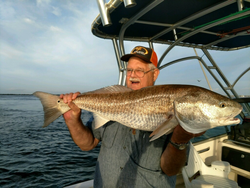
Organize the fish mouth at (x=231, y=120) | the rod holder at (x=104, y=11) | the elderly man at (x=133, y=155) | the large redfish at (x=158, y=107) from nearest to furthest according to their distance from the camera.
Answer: the fish mouth at (x=231, y=120), the large redfish at (x=158, y=107), the elderly man at (x=133, y=155), the rod holder at (x=104, y=11)

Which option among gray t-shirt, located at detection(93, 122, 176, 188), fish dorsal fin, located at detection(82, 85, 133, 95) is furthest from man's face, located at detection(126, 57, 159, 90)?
gray t-shirt, located at detection(93, 122, 176, 188)

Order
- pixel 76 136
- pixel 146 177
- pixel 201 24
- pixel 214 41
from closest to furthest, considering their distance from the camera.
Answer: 1. pixel 146 177
2. pixel 76 136
3. pixel 201 24
4. pixel 214 41

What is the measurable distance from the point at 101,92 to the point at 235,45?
24.4 feet

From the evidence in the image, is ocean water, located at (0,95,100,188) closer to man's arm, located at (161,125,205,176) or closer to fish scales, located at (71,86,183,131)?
fish scales, located at (71,86,183,131)

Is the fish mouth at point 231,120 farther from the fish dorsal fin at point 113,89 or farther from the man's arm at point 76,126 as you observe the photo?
the man's arm at point 76,126

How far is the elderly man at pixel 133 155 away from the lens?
1.87 meters

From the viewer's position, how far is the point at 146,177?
2.01 m

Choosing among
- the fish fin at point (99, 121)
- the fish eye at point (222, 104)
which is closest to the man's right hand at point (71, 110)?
the fish fin at point (99, 121)

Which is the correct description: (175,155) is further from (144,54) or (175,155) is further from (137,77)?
(144,54)

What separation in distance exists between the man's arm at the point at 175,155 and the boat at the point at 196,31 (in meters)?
1.49

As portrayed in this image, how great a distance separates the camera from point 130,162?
2.09m

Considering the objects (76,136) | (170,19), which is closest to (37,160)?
(76,136)

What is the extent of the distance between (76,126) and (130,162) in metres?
1.01

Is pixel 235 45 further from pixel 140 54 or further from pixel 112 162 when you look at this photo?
pixel 112 162
